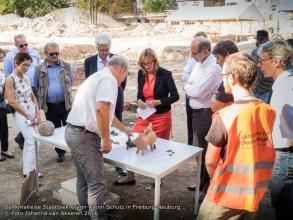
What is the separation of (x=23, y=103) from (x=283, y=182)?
3.37 m

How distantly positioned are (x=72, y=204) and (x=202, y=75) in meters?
2.07

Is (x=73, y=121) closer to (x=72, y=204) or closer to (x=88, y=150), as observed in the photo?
(x=88, y=150)

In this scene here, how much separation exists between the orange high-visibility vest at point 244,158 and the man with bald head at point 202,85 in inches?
63.3

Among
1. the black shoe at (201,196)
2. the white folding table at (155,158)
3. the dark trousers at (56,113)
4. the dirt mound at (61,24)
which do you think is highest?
the dirt mound at (61,24)

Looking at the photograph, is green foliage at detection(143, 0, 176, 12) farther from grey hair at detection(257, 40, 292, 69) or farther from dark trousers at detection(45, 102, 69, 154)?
grey hair at detection(257, 40, 292, 69)

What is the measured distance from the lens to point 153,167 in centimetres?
324

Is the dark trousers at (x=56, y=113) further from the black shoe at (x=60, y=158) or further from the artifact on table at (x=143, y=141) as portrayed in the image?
the artifact on table at (x=143, y=141)

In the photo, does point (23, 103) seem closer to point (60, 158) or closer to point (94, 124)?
point (60, 158)

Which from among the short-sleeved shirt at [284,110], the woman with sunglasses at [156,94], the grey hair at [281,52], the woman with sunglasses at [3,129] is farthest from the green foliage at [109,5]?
the short-sleeved shirt at [284,110]

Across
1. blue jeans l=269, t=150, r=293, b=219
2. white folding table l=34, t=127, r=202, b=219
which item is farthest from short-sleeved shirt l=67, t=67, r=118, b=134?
blue jeans l=269, t=150, r=293, b=219

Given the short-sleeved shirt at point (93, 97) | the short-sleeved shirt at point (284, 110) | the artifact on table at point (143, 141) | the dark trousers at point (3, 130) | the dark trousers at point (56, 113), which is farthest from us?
the dark trousers at point (3, 130)

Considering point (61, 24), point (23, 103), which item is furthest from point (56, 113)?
point (61, 24)

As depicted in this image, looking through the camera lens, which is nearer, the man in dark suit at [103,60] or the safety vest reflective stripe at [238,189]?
the safety vest reflective stripe at [238,189]

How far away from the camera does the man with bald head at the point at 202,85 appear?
12.8 feet
